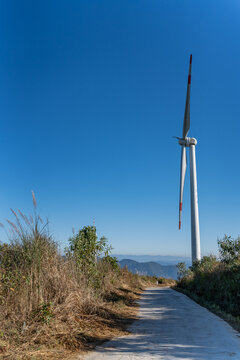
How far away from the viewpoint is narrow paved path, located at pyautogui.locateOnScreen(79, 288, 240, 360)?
567 cm

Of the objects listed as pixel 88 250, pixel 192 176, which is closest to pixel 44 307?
pixel 88 250

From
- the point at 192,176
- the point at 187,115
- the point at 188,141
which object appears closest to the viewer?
the point at 192,176

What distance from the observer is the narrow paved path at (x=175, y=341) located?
5.67 metres

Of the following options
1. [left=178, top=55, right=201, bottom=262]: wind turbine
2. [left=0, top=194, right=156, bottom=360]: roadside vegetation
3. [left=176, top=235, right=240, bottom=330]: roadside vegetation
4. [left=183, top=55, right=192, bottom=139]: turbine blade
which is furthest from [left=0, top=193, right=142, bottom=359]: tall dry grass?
[left=183, top=55, right=192, bottom=139]: turbine blade

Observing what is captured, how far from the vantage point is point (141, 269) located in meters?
30.5

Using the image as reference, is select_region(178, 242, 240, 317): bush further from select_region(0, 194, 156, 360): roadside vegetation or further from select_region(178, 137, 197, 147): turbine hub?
select_region(178, 137, 197, 147): turbine hub

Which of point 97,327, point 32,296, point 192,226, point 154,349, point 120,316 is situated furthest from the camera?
point 192,226

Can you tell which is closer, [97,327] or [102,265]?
[97,327]

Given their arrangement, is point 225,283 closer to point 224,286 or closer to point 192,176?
point 224,286

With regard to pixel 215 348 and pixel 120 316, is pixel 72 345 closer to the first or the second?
pixel 215 348

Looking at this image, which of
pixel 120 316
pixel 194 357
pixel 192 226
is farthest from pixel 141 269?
pixel 194 357

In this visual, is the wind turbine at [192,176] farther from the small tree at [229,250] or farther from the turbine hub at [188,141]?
the small tree at [229,250]

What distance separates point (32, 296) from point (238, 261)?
11.4 m

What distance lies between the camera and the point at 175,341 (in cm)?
667
